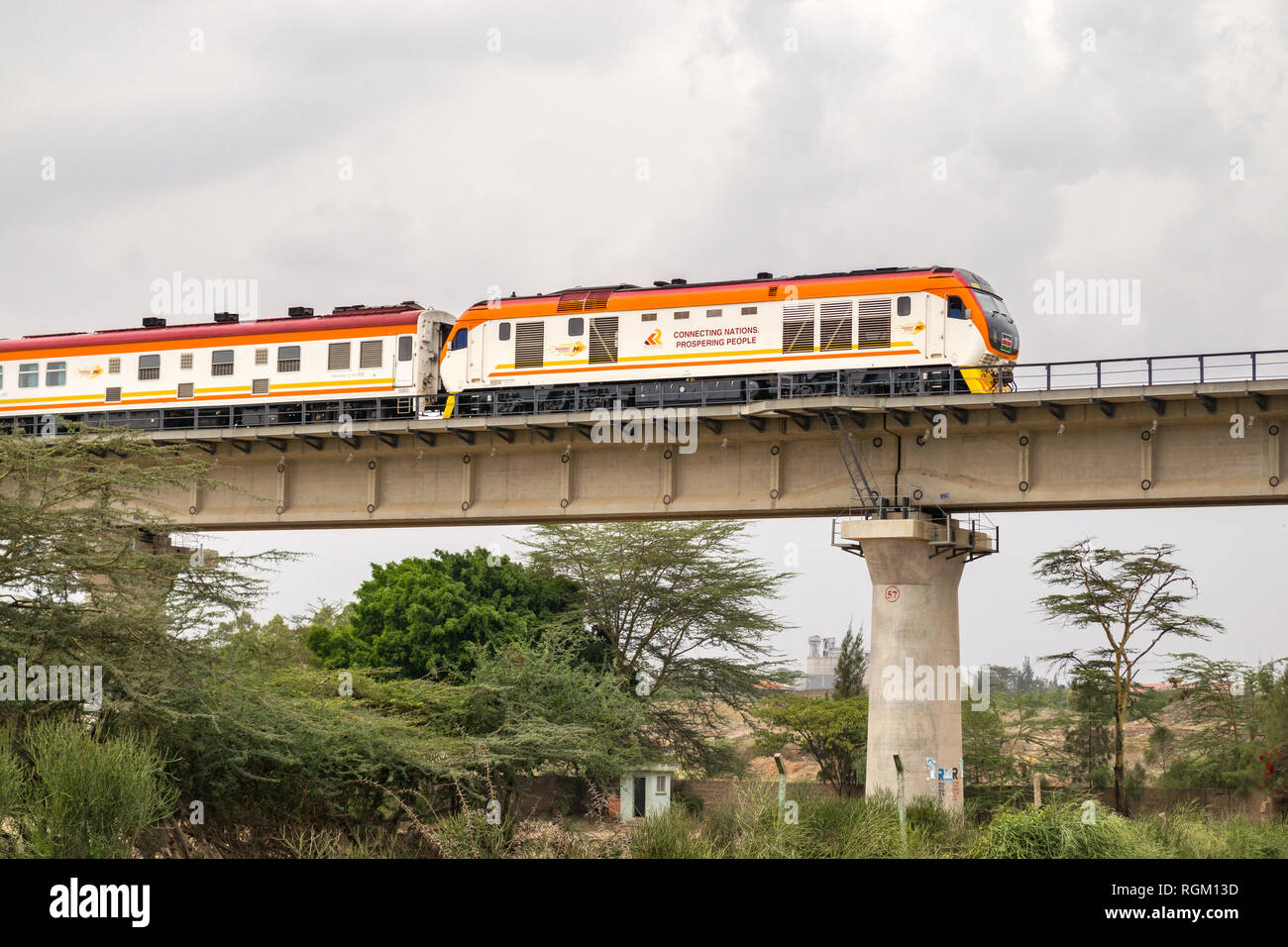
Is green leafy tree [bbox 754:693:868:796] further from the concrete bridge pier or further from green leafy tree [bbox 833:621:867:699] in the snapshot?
the concrete bridge pier

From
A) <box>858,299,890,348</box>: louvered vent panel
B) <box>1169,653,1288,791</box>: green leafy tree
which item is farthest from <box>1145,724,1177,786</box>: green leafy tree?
<box>858,299,890,348</box>: louvered vent panel

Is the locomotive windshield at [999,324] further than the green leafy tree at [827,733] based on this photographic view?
No

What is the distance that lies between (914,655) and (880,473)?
15.0 feet

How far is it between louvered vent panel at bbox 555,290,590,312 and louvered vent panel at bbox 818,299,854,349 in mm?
6994

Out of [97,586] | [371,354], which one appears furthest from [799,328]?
[97,586]

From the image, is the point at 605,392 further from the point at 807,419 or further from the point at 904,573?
the point at 904,573

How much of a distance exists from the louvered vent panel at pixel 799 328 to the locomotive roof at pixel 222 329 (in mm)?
12061

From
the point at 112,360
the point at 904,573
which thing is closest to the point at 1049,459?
the point at 904,573

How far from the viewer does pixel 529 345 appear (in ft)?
130

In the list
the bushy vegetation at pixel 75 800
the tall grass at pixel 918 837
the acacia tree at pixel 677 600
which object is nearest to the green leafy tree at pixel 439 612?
the acacia tree at pixel 677 600

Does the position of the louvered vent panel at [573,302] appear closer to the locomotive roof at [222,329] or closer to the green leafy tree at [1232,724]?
the locomotive roof at [222,329]

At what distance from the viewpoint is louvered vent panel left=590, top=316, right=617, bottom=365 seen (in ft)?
126

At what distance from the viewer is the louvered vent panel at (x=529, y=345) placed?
39344 mm
